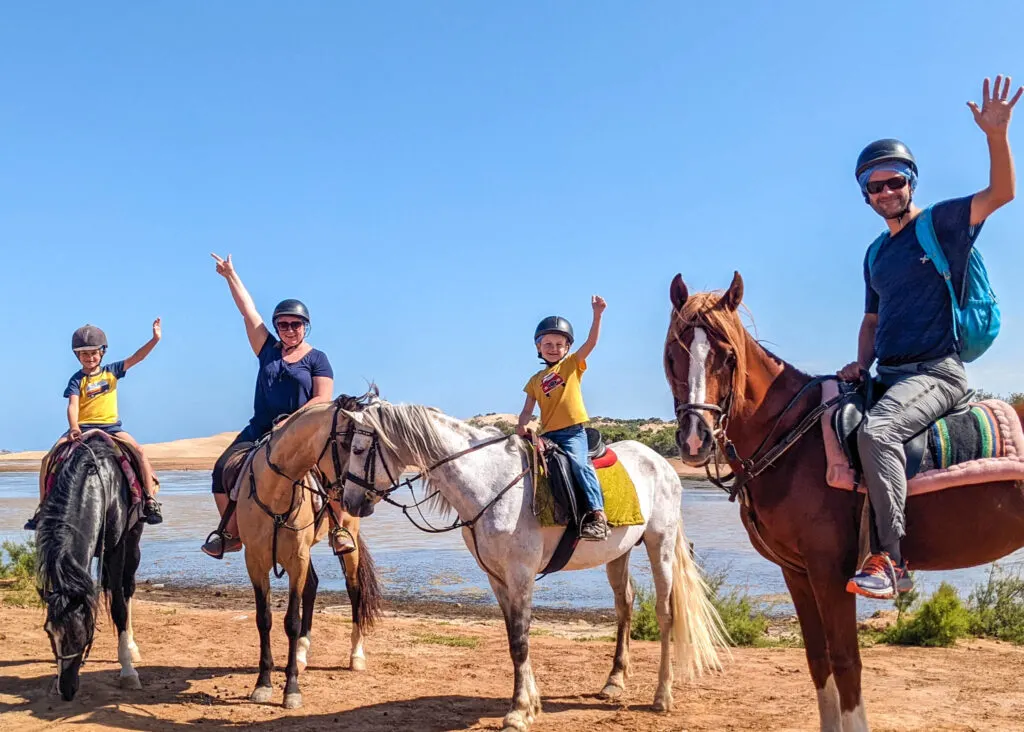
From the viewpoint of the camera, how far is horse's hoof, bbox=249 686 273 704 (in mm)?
6891

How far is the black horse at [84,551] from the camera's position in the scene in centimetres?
630

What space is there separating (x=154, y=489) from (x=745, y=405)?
605 cm

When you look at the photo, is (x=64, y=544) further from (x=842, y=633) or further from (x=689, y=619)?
(x=842, y=633)

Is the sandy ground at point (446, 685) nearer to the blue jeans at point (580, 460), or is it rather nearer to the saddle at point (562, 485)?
the saddle at point (562, 485)

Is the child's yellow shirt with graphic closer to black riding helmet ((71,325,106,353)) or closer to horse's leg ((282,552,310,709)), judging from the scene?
horse's leg ((282,552,310,709))

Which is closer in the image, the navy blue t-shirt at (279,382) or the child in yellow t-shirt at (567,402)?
the child in yellow t-shirt at (567,402)

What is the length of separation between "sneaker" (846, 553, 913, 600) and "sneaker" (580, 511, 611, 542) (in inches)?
98.2

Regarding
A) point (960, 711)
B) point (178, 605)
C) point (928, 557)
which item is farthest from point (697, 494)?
point (928, 557)

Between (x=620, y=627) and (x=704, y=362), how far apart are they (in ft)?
13.2

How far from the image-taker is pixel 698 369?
422 cm

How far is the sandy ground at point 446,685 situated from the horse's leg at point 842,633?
2.15m

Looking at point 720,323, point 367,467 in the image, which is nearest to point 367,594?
point 367,467

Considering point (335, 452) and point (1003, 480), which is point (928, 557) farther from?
point (335, 452)

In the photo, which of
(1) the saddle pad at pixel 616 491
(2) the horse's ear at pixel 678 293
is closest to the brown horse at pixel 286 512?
(1) the saddle pad at pixel 616 491
